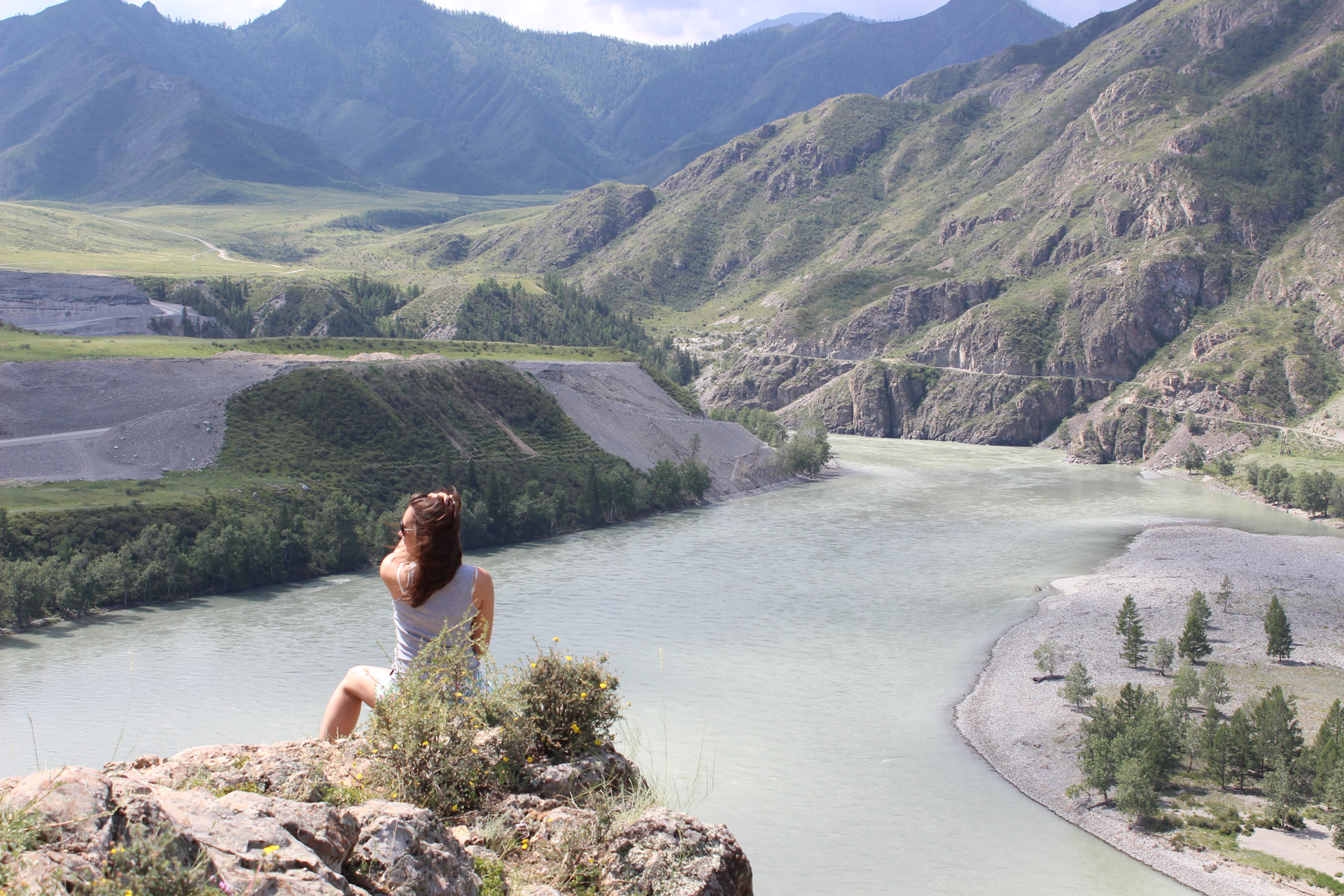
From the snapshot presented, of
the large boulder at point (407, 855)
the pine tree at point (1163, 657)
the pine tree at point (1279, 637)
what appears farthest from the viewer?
the pine tree at point (1279, 637)

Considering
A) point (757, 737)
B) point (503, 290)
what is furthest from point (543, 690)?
point (503, 290)

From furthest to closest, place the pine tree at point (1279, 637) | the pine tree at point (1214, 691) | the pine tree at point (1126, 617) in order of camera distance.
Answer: the pine tree at point (1126, 617) → the pine tree at point (1279, 637) → the pine tree at point (1214, 691)

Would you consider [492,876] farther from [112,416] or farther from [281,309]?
[281,309]

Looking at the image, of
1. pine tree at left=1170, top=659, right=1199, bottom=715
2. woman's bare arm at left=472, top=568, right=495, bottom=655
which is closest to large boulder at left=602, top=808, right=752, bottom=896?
woman's bare arm at left=472, top=568, right=495, bottom=655

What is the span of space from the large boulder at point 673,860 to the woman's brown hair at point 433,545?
8.41 feet

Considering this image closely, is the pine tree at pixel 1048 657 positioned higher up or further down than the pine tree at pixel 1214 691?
further down

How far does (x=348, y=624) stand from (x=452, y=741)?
4193 centimetres

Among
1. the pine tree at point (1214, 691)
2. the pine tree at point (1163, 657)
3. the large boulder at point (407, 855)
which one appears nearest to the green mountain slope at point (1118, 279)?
the pine tree at point (1163, 657)

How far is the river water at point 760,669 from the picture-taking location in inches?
1002

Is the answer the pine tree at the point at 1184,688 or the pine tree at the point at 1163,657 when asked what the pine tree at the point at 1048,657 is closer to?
the pine tree at the point at 1163,657

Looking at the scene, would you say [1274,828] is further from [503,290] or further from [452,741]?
[503,290]

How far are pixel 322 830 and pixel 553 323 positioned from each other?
148662 millimetres

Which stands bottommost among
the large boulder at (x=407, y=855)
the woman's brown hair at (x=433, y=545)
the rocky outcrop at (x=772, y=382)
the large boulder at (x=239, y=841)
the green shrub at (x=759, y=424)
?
the green shrub at (x=759, y=424)

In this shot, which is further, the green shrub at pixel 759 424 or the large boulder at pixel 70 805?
the green shrub at pixel 759 424
